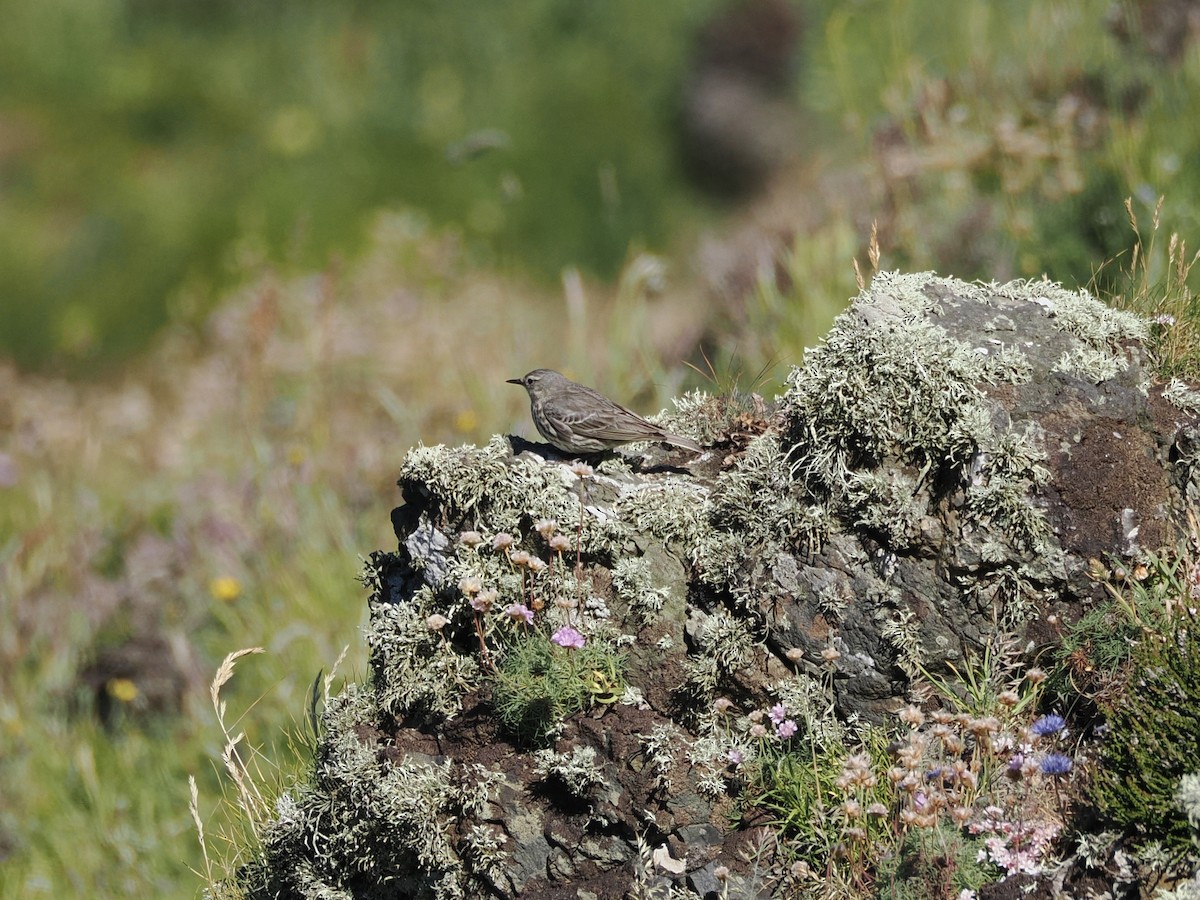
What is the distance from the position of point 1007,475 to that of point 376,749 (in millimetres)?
2044

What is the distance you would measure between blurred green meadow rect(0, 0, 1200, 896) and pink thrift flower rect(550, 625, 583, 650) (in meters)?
1.15

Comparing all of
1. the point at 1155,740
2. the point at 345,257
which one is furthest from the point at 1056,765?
the point at 345,257

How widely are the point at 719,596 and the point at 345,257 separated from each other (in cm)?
897

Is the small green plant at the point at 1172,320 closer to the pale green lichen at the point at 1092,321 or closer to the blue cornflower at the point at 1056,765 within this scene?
the pale green lichen at the point at 1092,321

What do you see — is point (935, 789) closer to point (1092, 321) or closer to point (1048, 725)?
Answer: point (1048, 725)

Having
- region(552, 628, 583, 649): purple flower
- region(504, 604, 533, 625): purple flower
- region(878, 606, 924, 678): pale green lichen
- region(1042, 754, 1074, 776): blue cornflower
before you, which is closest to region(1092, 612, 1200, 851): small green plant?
region(1042, 754, 1074, 776): blue cornflower

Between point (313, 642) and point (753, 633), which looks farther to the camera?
point (313, 642)

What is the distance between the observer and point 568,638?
3.50m

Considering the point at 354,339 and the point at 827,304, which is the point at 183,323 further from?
the point at 827,304

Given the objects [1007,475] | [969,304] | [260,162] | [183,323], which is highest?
[260,162]

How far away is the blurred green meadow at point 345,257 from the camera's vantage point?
633 centimetres

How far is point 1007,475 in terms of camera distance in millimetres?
3484

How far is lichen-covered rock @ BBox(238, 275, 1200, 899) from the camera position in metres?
3.45

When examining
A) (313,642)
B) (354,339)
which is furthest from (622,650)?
(354,339)
